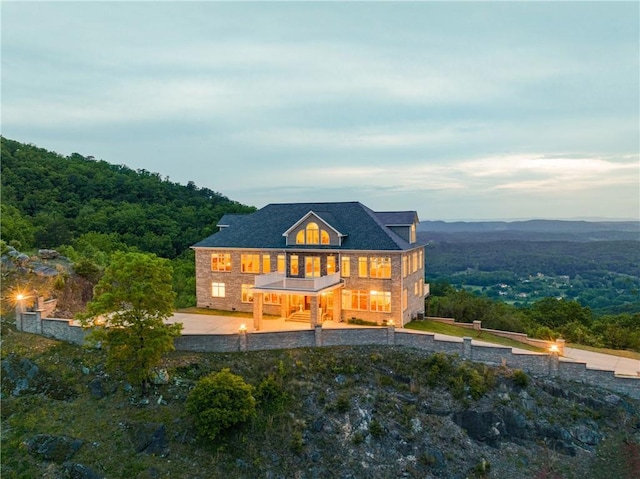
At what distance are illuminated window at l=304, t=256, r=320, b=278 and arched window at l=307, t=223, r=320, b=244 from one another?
3.45 feet

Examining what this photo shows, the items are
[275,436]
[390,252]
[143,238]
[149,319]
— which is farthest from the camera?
[143,238]

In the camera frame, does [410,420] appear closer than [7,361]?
Yes

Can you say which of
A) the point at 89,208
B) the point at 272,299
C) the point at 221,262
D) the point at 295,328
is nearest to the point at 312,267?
the point at 272,299

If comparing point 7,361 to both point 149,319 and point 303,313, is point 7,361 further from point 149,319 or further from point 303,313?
point 303,313

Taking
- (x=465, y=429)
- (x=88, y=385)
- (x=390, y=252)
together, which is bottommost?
(x=465, y=429)

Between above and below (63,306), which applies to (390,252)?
above

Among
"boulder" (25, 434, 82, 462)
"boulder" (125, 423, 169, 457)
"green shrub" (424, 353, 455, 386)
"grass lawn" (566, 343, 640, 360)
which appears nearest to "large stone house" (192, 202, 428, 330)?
"green shrub" (424, 353, 455, 386)

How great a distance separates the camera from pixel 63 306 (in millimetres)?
29000

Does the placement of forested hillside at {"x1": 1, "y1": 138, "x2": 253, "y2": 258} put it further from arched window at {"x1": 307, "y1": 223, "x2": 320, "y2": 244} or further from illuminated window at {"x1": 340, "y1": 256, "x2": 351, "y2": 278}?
illuminated window at {"x1": 340, "y1": 256, "x2": 351, "y2": 278}

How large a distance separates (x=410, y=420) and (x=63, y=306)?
76.1 ft

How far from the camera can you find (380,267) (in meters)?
27.3


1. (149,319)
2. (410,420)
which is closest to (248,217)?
(149,319)

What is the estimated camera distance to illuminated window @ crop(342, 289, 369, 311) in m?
27.8

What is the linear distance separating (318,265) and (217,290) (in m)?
Result: 8.17
